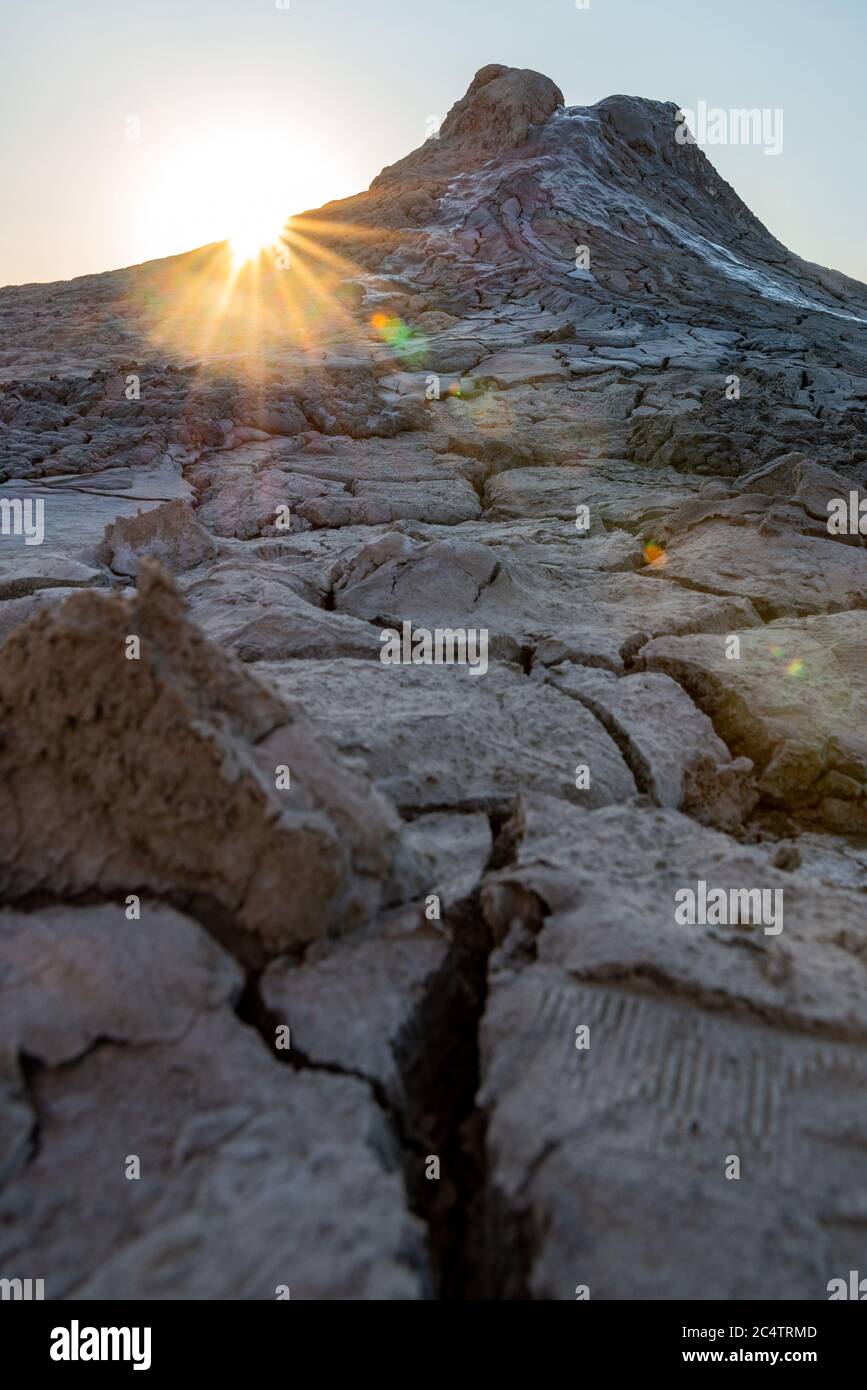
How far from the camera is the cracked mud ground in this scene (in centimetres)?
94

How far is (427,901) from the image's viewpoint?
4.71ft

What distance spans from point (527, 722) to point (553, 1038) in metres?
1.12

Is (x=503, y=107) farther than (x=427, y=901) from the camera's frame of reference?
Yes

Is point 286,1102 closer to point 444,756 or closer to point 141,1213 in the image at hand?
point 141,1213

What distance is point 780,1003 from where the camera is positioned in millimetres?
1223

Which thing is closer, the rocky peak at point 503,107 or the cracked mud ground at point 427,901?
the cracked mud ground at point 427,901

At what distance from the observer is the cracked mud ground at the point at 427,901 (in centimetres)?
94

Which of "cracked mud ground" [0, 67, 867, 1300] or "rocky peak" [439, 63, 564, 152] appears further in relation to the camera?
"rocky peak" [439, 63, 564, 152]

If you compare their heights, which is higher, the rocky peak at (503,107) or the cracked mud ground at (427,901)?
the rocky peak at (503,107)

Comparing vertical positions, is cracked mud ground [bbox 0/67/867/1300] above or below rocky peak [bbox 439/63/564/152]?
below

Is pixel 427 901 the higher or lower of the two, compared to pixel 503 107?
lower
